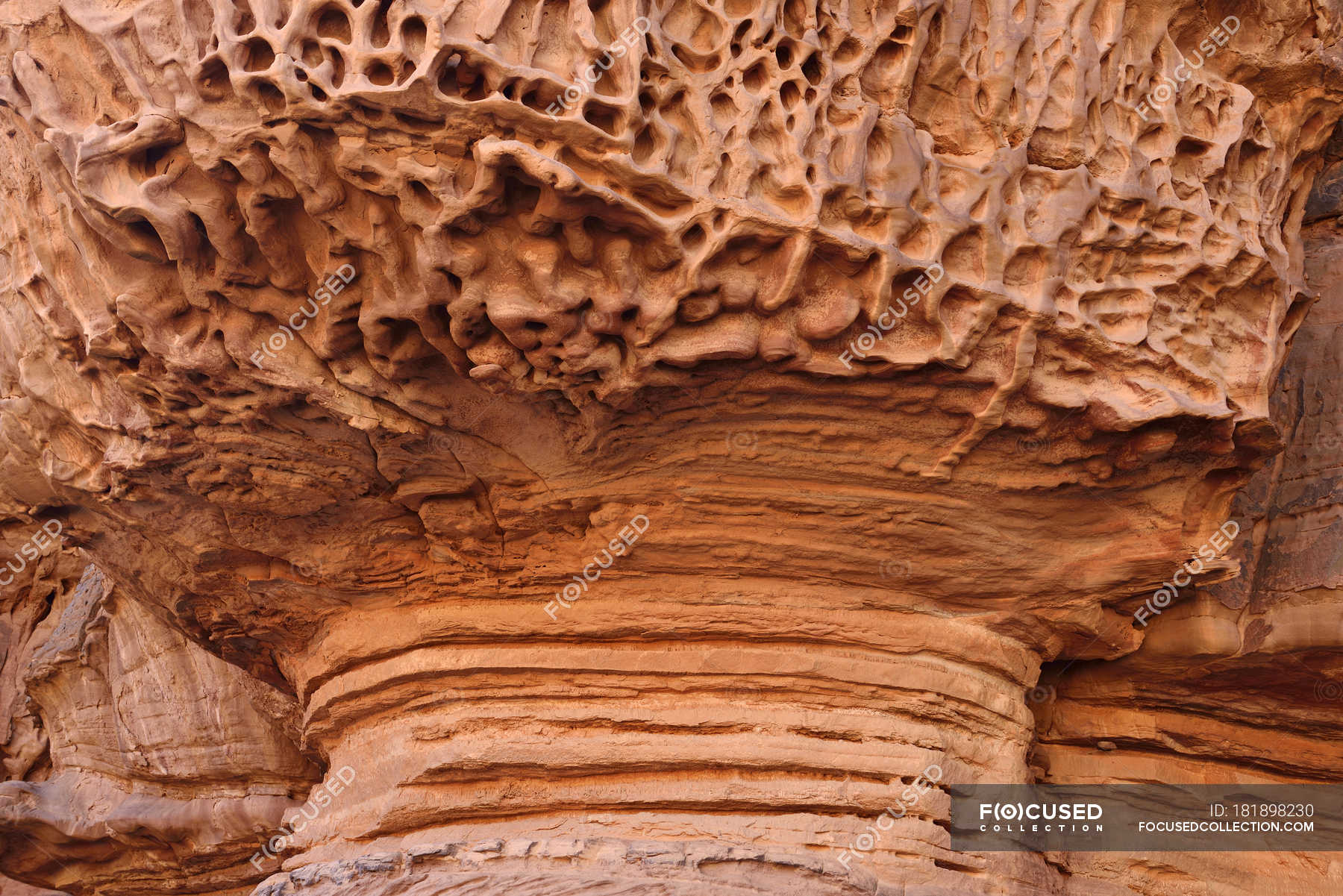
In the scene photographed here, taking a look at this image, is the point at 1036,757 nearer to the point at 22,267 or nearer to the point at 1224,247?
the point at 1224,247

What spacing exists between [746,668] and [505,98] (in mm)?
2485

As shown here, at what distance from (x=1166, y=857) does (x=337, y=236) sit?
4.68 meters

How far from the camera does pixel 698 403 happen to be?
15.9ft

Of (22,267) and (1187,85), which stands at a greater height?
(1187,85)

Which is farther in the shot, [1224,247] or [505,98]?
[1224,247]

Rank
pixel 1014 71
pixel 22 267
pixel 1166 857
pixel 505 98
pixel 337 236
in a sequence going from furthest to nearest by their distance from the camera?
1. pixel 1166 857
2. pixel 22 267
3. pixel 1014 71
4. pixel 337 236
5. pixel 505 98

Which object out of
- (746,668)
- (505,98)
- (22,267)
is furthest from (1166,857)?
(22,267)

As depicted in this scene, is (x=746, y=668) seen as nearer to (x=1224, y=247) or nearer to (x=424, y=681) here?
(x=424, y=681)

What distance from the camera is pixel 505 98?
4168 mm

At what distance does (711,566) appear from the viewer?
534cm

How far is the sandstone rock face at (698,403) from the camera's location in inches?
174

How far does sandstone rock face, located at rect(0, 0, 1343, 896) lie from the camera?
441cm

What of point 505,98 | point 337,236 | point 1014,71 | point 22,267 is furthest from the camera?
point 22,267

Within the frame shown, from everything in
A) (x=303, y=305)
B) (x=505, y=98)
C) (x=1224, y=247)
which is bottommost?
(x=303, y=305)
